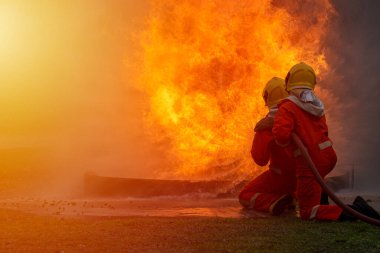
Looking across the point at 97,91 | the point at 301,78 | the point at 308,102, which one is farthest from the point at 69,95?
the point at 308,102

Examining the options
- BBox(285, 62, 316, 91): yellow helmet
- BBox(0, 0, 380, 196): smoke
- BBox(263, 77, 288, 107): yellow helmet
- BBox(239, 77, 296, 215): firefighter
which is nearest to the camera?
BBox(285, 62, 316, 91): yellow helmet

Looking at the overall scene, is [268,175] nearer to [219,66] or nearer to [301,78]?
[301,78]

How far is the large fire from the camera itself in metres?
9.38

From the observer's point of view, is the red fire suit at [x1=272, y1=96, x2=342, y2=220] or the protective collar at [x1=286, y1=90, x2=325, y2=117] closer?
the red fire suit at [x1=272, y1=96, x2=342, y2=220]

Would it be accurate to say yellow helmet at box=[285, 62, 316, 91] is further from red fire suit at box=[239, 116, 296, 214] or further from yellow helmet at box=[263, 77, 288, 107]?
red fire suit at box=[239, 116, 296, 214]

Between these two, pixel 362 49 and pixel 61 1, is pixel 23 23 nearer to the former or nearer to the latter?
pixel 61 1

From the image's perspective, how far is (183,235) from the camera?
4926mm

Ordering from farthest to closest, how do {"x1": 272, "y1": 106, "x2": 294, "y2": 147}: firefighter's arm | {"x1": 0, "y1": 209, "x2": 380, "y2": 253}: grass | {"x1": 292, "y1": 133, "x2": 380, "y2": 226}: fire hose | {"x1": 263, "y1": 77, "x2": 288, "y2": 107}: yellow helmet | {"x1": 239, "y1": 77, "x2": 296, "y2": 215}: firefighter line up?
{"x1": 263, "y1": 77, "x2": 288, "y2": 107}: yellow helmet → {"x1": 239, "y1": 77, "x2": 296, "y2": 215}: firefighter → {"x1": 272, "y1": 106, "x2": 294, "y2": 147}: firefighter's arm → {"x1": 292, "y1": 133, "x2": 380, "y2": 226}: fire hose → {"x1": 0, "y1": 209, "x2": 380, "y2": 253}: grass

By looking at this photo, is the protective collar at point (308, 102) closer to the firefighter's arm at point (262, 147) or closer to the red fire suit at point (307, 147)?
the red fire suit at point (307, 147)

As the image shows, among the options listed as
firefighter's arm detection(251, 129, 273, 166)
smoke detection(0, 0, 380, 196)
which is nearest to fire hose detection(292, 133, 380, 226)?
firefighter's arm detection(251, 129, 273, 166)

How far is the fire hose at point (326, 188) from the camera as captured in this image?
5.16 m

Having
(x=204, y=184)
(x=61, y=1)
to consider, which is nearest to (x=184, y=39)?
(x=204, y=184)

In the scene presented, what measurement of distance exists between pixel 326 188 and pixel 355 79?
6.31 metres

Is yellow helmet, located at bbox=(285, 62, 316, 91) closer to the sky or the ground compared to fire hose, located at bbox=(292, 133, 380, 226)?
closer to the sky
